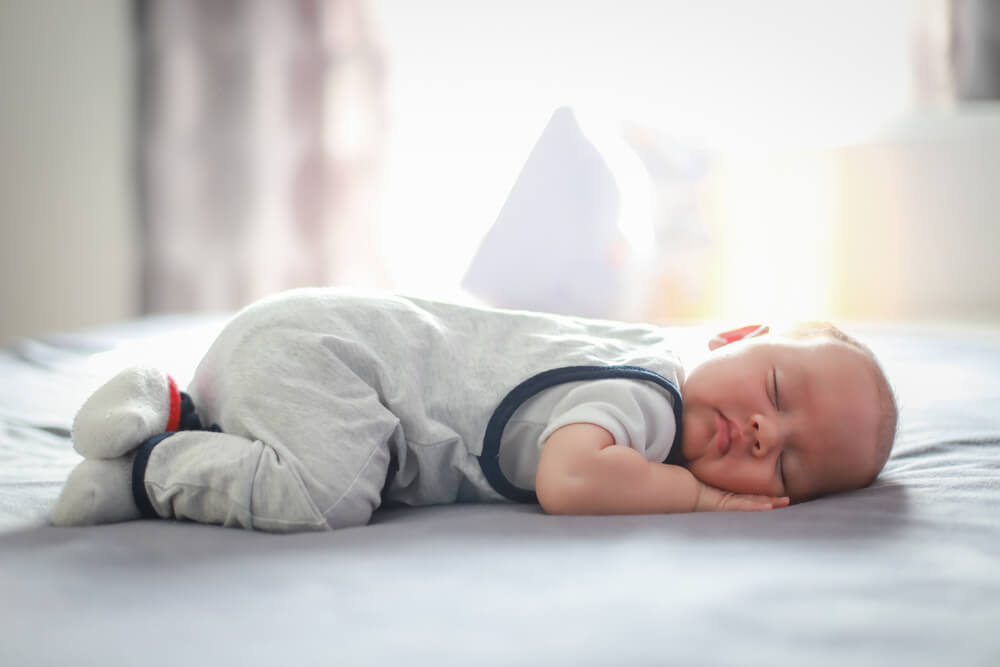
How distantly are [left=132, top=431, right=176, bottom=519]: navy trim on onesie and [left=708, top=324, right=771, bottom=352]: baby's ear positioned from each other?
662 millimetres

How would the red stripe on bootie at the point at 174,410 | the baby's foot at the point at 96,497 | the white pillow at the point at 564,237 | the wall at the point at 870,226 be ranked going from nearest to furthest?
the baby's foot at the point at 96,497, the red stripe on bootie at the point at 174,410, the white pillow at the point at 564,237, the wall at the point at 870,226

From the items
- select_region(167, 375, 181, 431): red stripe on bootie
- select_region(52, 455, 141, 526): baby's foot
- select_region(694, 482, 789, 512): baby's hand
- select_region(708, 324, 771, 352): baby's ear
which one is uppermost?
select_region(708, 324, 771, 352): baby's ear

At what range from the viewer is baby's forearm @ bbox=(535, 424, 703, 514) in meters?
0.87

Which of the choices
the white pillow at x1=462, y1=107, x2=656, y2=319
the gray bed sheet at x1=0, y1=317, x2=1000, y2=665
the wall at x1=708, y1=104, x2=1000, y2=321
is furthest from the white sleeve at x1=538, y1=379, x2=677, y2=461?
the wall at x1=708, y1=104, x2=1000, y2=321

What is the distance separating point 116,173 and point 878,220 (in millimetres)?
2234

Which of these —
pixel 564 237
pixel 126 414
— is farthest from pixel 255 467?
pixel 564 237

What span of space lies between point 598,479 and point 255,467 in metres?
0.33

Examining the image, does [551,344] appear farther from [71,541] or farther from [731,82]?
[731,82]

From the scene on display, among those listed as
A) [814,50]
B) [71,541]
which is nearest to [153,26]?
[814,50]

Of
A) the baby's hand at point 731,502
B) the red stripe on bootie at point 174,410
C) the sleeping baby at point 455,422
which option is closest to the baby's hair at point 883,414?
the sleeping baby at point 455,422

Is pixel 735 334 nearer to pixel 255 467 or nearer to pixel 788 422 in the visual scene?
pixel 788 422

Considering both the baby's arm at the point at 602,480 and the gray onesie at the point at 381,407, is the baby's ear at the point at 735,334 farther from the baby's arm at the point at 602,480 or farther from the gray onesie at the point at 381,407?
the baby's arm at the point at 602,480

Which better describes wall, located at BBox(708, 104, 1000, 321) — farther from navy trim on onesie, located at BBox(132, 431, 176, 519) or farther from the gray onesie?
navy trim on onesie, located at BBox(132, 431, 176, 519)

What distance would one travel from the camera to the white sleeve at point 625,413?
92 cm
